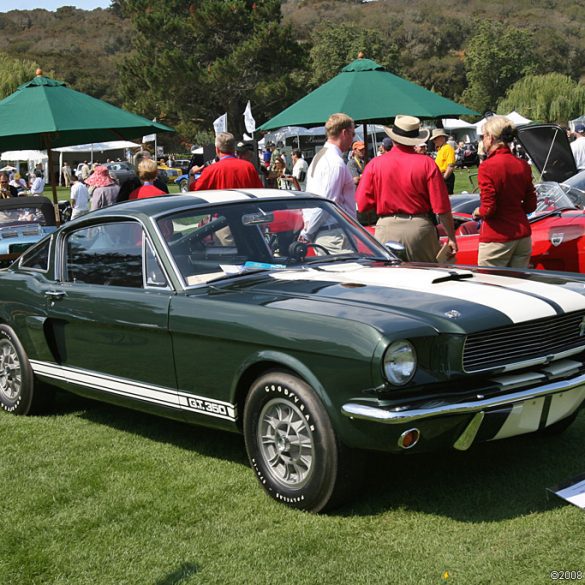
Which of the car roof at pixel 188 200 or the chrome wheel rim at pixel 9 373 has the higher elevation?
the car roof at pixel 188 200

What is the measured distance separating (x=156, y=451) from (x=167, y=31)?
6874cm

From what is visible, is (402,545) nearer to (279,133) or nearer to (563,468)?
(563,468)

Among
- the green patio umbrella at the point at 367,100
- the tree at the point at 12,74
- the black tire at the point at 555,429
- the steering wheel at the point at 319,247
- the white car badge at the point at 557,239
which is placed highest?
the tree at the point at 12,74

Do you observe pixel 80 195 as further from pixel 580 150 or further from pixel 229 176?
pixel 229 176

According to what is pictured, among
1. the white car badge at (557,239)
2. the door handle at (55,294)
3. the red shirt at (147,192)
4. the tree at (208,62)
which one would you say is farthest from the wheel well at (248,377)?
the tree at (208,62)

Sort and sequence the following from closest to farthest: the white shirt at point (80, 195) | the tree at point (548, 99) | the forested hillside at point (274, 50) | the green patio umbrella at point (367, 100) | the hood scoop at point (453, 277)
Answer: the hood scoop at point (453, 277) < the green patio umbrella at point (367, 100) < the white shirt at point (80, 195) < the forested hillside at point (274, 50) < the tree at point (548, 99)

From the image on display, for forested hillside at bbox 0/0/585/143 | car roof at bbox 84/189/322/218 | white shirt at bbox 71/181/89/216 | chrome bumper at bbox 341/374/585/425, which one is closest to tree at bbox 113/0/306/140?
forested hillside at bbox 0/0/585/143

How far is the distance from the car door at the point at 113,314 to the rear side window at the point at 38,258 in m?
0.19

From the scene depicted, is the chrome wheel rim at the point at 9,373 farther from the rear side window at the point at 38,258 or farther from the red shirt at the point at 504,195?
the red shirt at the point at 504,195

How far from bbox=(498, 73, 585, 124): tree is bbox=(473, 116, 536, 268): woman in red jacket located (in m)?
77.0

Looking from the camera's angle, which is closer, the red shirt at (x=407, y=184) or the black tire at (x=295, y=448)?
the black tire at (x=295, y=448)

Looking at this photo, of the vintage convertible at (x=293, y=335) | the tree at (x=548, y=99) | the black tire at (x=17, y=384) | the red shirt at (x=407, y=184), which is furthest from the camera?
the tree at (x=548, y=99)

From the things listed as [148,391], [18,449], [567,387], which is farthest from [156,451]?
[567,387]

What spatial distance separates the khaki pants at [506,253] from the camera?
6.89 meters
